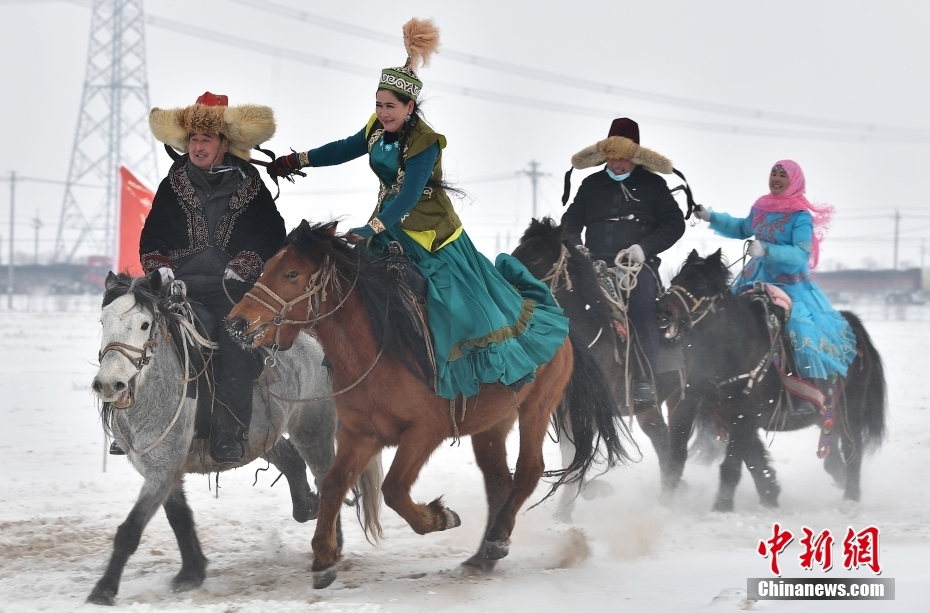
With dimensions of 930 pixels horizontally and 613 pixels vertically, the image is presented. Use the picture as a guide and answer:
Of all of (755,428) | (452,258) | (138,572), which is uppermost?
(452,258)

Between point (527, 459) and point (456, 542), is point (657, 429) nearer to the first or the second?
point (456, 542)

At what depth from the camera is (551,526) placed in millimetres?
7207

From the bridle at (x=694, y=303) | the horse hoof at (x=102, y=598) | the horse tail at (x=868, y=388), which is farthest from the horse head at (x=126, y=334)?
the horse tail at (x=868, y=388)

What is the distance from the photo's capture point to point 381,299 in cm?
534

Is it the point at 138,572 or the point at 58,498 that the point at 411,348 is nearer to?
the point at 138,572

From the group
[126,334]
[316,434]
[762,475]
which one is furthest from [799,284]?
[126,334]

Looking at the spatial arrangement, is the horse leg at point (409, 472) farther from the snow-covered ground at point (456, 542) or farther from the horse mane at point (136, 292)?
the horse mane at point (136, 292)

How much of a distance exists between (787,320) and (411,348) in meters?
4.20

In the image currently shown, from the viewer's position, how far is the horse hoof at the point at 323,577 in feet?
17.0

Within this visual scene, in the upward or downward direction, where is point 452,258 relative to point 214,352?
upward

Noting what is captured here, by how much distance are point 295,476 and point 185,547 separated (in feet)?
3.52

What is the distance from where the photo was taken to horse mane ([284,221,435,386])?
5.19 meters

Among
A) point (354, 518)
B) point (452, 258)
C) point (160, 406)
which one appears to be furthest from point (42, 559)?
point (452, 258)

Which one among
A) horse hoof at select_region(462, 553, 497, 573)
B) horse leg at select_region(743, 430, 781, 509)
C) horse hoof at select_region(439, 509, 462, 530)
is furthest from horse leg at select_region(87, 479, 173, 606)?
horse leg at select_region(743, 430, 781, 509)
